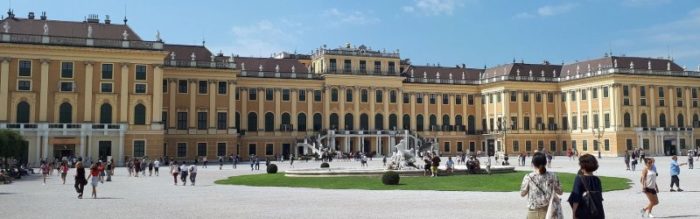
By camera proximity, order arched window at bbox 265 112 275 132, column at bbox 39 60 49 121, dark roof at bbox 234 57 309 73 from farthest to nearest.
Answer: dark roof at bbox 234 57 309 73, arched window at bbox 265 112 275 132, column at bbox 39 60 49 121

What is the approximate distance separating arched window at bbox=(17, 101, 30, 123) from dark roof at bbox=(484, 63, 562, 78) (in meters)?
55.9

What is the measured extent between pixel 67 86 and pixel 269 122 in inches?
1000

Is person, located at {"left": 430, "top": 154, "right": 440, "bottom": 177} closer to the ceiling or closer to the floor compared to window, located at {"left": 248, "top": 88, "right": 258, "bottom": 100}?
closer to the floor

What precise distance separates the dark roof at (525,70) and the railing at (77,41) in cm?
→ 4583

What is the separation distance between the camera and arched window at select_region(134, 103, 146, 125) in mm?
59125

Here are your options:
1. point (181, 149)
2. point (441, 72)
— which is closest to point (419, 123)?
point (441, 72)

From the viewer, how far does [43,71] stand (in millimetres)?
56375

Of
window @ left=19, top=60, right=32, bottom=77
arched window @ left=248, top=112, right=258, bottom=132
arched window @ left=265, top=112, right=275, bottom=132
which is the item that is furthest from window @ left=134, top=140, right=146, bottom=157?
arched window @ left=265, top=112, right=275, bottom=132

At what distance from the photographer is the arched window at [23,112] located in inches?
2195

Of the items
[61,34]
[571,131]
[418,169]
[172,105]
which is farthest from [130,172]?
[571,131]

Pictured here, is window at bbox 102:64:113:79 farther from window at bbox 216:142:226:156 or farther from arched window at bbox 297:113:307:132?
arched window at bbox 297:113:307:132

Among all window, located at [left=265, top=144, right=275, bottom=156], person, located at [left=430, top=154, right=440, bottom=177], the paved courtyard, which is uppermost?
window, located at [left=265, top=144, right=275, bottom=156]

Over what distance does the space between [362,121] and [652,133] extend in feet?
113

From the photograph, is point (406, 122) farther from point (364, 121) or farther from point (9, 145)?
point (9, 145)
